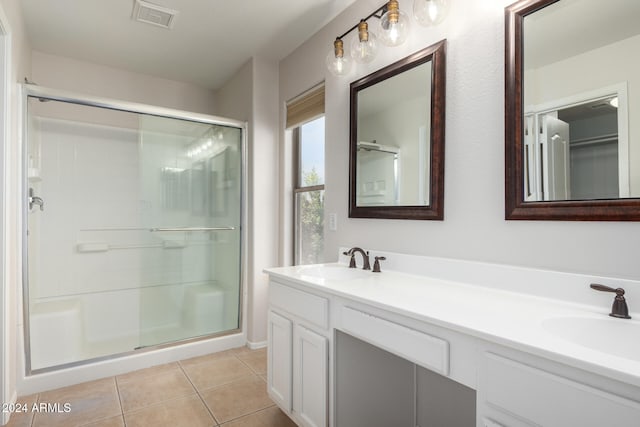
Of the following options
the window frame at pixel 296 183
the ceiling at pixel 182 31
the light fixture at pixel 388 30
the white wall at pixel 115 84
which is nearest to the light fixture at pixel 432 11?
the light fixture at pixel 388 30

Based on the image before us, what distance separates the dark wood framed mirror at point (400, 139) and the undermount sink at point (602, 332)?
0.68 m

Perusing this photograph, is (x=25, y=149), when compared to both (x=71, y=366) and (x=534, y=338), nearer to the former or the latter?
Result: (x=71, y=366)

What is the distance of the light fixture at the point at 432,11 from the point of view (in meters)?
1.50

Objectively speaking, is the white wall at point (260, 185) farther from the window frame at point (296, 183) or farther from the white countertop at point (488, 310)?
the white countertop at point (488, 310)

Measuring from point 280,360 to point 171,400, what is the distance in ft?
2.63

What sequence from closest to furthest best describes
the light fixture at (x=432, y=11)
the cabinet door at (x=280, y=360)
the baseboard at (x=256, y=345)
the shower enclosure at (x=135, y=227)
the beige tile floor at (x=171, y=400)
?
1. the light fixture at (x=432, y=11)
2. the cabinet door at (x=280, y=360)
3. the beige tile floor at (x=171, y=400)
4. the shower enclosure at (x=135, y=227)
5. the baseboard at (x=256, y=345)

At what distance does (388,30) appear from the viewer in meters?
1.68

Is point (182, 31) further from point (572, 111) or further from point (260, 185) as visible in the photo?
point (572, 111)

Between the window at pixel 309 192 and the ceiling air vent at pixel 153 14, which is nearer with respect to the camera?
the ceiling air vent at pixel 153 14

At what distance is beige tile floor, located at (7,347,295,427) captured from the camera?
1.84 meters

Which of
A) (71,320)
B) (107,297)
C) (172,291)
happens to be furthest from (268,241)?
(71,320)

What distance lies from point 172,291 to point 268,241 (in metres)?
0.86

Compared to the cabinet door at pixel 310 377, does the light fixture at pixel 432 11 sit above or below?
above

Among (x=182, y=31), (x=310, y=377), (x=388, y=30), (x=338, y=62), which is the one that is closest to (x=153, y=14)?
(x=182, y=31)
